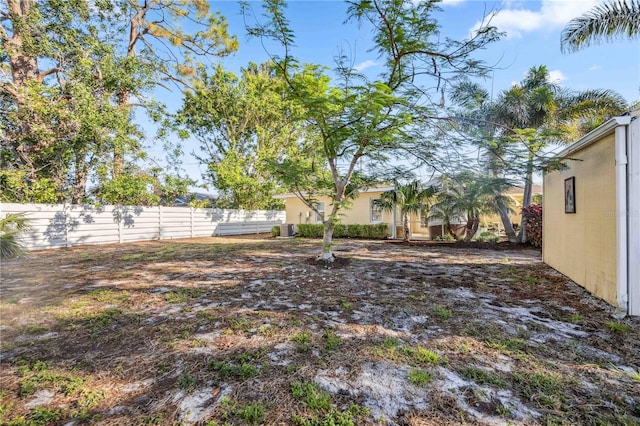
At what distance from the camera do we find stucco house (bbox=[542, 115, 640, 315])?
3.52 m

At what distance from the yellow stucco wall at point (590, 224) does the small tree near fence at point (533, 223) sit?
175 inches

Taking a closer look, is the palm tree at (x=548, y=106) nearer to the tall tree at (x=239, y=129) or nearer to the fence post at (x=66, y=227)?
the tall tree at (x=239, y=129)

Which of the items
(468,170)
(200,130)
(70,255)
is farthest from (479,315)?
(200,130)

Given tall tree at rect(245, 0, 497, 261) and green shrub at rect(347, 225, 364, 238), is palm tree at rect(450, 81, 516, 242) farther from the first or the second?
green shrub at rect(347, 225, 364, 238)

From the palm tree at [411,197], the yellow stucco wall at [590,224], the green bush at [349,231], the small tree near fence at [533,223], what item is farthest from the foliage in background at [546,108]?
the green bush at [349,231]

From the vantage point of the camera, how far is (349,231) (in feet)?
48.3

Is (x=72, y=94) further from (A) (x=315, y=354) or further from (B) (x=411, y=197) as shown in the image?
(A) (x=315, y=354)

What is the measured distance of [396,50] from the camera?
5117 mm

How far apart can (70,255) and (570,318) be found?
12.0 metres

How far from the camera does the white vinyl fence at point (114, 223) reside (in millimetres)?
9930

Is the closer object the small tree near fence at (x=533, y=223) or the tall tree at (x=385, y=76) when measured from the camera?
the tall tree at (x=385, y=76)

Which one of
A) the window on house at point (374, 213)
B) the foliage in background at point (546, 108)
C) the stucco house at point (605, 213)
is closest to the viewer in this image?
the stucco house at point (605, 213)

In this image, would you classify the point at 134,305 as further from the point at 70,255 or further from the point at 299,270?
the point at 70,255

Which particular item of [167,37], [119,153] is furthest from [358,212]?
[167,37]
